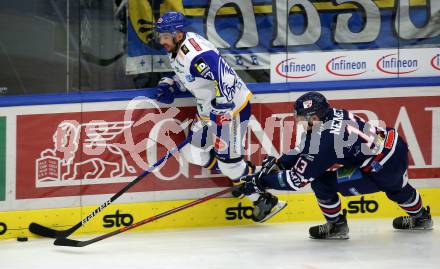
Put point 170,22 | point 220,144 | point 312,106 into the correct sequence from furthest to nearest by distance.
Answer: point 220,144
point 170,22
point 312,106

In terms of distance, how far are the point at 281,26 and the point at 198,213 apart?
58.8 inches

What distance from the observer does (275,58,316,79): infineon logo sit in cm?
679

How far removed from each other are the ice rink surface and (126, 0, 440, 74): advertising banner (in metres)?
1.25

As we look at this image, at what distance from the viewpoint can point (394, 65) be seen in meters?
6.84

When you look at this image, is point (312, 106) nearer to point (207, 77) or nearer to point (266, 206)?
point (207, 77)

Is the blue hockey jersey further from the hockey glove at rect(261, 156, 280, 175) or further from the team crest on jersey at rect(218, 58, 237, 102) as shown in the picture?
the team crest on jersey at rect(218, 58, 237, 102)

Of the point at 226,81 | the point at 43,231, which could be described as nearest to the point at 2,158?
the point at 43,231

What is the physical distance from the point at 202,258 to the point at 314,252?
0.71 meters

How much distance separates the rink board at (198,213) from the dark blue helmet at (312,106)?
1183 mm

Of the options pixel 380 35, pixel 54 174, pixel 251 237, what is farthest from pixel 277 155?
pixel 54 174

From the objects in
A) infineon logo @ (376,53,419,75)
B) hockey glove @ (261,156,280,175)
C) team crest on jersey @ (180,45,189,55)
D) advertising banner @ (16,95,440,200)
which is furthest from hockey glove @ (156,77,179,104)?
infineon logo @ (376,53,419,75)

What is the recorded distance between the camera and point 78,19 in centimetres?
649

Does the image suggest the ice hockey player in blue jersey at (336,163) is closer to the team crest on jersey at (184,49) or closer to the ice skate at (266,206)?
the ice skate at (266,206)

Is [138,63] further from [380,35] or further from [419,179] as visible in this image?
[419,179]
